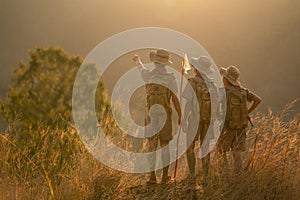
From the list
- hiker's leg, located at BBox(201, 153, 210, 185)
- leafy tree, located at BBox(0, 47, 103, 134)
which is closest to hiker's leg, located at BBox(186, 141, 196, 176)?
hiker's leg, located at BBox(201, 153, 210, 185)

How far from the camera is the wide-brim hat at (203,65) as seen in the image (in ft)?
25.4

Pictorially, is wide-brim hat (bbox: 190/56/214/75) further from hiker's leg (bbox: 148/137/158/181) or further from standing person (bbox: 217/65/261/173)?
hiker's leg (bbox: 148/137/158/181)

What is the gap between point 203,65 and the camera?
25.5ft

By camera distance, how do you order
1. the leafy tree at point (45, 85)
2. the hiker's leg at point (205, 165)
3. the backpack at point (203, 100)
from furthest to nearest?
1. the leafy tree at point (45, 85)
2. the backpack at point (203, 100)
3. the hiker's leg at point (205, 165)

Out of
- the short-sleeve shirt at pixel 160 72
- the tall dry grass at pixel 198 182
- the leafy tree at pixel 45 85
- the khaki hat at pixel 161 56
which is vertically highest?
the leafy tree at pixel 45 85

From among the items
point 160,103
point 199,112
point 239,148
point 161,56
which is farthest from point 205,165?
point 161,56

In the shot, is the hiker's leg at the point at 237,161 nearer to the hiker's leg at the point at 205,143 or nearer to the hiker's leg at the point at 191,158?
the hiker's leg at the point at 205,143

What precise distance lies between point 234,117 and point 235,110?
0.10m

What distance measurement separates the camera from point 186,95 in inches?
300

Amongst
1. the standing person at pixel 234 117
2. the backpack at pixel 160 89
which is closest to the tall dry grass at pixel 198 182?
the standing person at pixel 234 117

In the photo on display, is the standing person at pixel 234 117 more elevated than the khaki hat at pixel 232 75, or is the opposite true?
the khaki hat at pixel 232 75

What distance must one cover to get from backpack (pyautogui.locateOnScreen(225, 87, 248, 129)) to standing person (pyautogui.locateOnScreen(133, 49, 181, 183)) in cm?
74

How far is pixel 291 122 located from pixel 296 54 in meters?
99.8

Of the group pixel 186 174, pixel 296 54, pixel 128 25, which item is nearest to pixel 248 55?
pixel 296 54
